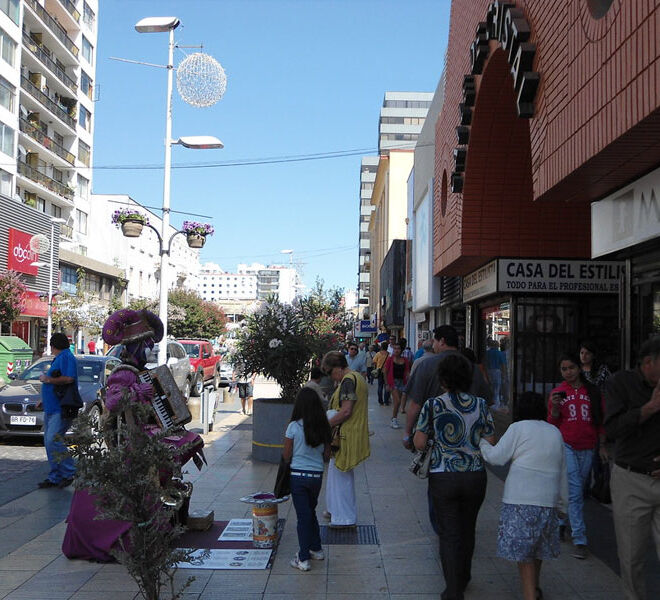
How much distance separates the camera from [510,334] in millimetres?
13758

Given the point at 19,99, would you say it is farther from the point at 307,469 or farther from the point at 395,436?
the point at 307,469

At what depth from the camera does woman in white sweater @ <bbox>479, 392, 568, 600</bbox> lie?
476 centimetres

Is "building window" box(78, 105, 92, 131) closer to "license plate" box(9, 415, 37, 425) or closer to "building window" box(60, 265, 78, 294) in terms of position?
"building window" box(60, 265, 78, 294)

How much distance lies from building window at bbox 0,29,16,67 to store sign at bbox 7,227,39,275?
29.2 feet

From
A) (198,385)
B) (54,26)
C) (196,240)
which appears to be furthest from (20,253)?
(196,240)

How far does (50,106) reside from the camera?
1700 inches

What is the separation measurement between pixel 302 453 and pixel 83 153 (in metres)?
48.6

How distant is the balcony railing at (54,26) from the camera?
1593 inches

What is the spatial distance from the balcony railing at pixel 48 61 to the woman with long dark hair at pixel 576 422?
39471 millimetres

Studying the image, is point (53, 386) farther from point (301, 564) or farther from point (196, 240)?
point (196, 240)

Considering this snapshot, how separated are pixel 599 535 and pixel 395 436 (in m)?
7.65

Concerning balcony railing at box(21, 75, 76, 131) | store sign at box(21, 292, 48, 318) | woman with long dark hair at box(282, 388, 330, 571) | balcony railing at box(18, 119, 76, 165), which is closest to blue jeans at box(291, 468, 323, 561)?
woman with long dark hair at box(282, 388, 330, 571)

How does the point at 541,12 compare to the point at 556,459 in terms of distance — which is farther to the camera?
the point at 541,12

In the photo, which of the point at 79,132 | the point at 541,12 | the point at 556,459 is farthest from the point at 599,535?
the point at 79,132
